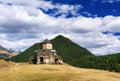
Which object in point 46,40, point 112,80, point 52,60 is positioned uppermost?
point 46,40

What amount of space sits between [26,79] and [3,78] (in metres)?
5.87

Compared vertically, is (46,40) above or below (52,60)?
above

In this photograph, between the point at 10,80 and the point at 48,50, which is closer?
the point at 10,80

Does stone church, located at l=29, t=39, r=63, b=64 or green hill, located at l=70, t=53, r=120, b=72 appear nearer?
stone church, located at l=29, t=39, r=63, b=64

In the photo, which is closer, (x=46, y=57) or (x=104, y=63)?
(x=46, y=57)

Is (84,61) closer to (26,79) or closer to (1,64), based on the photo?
(1,64)

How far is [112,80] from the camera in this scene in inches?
2692

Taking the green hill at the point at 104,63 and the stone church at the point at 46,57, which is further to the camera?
the green hill at the point at 104,63

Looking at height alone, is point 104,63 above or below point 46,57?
below

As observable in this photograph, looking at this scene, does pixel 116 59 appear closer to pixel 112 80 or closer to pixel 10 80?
pixel 112 80

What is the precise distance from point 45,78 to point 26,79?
4.49m

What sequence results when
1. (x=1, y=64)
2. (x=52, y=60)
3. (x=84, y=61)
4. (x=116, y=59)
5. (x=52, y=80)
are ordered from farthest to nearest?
(x=84, y=61)
(x=116, y=59)
(x=52, y=60)
(x=1, y=64)
(x=52, y=80)

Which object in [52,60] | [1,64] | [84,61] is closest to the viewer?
[1,64]

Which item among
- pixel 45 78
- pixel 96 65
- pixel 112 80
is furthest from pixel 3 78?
pixel 96 65
